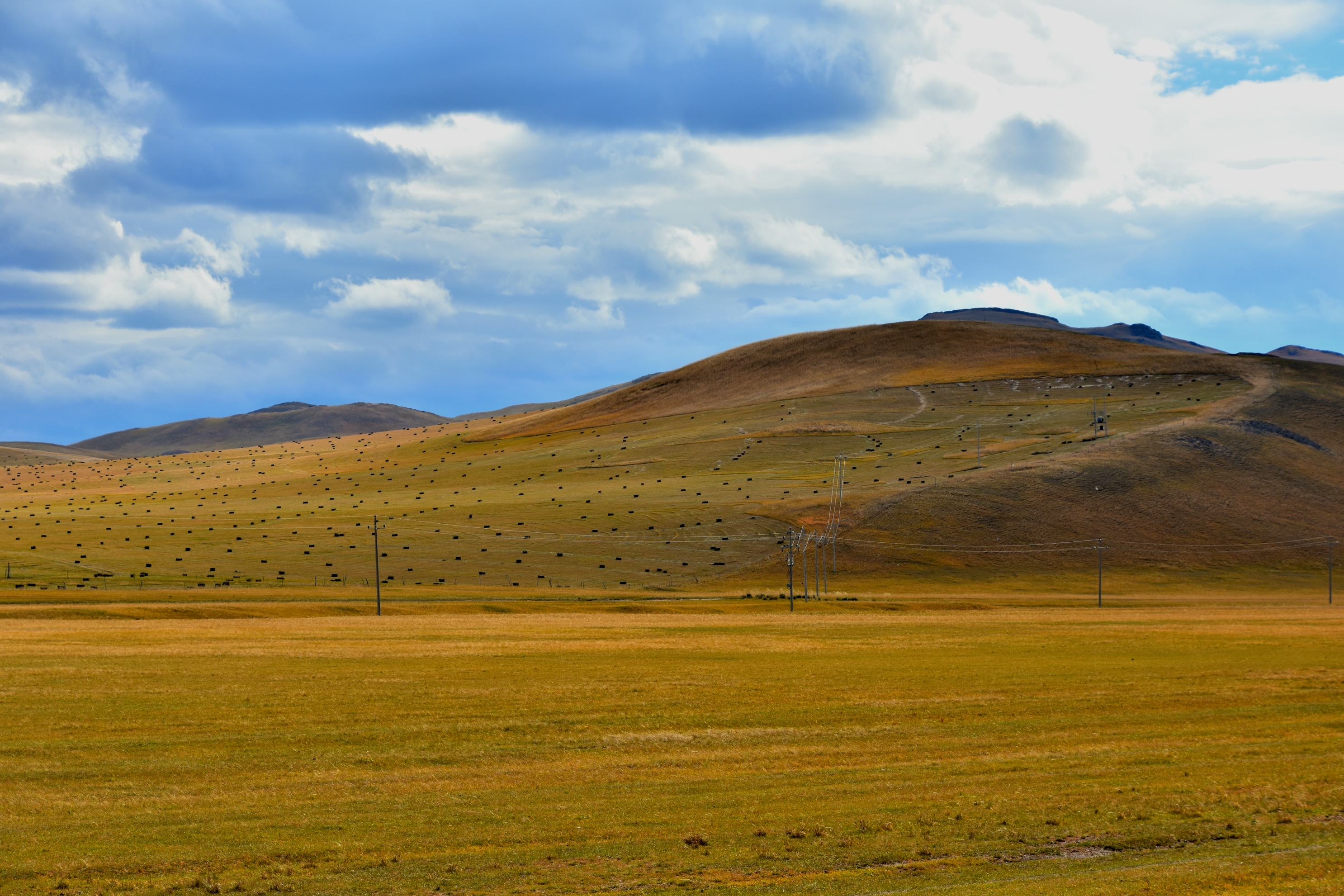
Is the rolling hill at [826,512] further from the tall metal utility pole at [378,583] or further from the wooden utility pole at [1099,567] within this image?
the tall metal utility pole at [378,583]

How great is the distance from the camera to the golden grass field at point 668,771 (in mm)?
20109

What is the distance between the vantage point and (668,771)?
28656 millimetres

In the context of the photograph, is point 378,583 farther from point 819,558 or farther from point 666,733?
point 666,733

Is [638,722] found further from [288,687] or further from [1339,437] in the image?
[1339,437]

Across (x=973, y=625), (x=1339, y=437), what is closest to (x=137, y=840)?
(x=973, y=625)

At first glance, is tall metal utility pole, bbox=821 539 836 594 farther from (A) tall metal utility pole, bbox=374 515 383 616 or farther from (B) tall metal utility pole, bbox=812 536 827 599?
(A) tall metal utility pole, bbox=374 515 383 616

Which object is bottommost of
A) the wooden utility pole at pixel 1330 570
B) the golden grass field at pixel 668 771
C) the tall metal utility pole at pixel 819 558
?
the wooden utility pole at pixel 1330 570

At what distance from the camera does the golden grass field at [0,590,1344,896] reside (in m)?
20.1

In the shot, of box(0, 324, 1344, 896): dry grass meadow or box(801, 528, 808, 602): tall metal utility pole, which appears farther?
box(801, 528, 808, 602): tall metal utility pole

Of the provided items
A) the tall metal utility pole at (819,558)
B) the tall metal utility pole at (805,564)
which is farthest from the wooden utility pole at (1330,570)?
the tall metal utility pole at (805,564)

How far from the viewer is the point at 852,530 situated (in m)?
132

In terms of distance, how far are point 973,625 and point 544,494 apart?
96.9m

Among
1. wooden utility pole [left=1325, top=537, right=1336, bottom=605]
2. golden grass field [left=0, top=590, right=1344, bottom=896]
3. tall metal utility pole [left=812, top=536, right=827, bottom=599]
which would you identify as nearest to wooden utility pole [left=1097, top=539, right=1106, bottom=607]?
wooden utility pole [left=1325, top=537, right=1336, bottom=605]

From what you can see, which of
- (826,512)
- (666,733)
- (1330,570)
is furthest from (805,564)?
(666,733)
